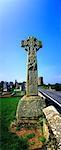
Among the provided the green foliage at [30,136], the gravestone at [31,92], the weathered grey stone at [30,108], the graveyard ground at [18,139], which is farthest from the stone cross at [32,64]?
the green foliage at [30,136]

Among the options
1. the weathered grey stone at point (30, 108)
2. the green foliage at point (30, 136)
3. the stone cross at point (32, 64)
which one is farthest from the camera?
the stone cross at point (32, 64)

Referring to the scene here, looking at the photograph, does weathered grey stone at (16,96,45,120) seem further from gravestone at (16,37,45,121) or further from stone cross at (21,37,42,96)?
stone cross at (21,37,42,96)

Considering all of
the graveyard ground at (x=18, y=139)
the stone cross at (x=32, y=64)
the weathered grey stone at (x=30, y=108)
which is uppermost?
the stone cross at (x=32, y=64)

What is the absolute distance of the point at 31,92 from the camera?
12.3 meters

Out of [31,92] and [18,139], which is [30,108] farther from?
[18,139]

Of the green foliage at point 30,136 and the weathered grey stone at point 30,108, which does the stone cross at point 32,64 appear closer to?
the weathered grey stone at point 30,108

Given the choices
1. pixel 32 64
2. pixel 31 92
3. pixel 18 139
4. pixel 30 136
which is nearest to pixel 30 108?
pixel 31 92

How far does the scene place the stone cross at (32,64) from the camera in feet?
40.7

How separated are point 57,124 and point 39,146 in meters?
Answer: 4.15

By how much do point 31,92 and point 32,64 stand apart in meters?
1.31

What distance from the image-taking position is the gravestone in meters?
11.6

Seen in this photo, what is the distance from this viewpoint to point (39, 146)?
8.38m

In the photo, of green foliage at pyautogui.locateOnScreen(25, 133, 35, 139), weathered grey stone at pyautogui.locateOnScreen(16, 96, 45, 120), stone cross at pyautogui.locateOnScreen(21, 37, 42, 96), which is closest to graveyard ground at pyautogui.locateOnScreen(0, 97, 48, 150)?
green foliage at pyautogui.locateOnScreen(25, 133, 35, 139)

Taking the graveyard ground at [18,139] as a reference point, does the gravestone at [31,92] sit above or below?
above
